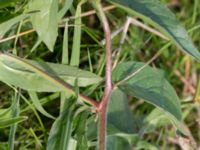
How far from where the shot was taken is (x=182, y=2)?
175 centimetres

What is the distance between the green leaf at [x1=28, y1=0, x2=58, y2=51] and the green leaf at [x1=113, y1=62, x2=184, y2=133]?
0.19m

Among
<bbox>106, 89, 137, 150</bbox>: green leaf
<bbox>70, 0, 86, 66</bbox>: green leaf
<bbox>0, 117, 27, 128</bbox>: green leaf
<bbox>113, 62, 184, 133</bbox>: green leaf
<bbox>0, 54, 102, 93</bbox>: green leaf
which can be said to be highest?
<bbox>70, 0, 86, 66</bbox>: green leaf

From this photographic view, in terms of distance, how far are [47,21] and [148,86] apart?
27 cm

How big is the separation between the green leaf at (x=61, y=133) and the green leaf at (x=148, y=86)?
13 cm

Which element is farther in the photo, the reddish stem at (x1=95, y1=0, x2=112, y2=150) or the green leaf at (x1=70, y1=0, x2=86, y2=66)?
the green leaf at (x1=70, y1=0, x2=86, y2=66)

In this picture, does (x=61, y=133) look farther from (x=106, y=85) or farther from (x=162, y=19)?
(x=162, y=19)

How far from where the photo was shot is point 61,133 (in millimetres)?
1011

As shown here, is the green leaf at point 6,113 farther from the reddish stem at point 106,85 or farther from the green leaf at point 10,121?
the reddish stem at point 106,85

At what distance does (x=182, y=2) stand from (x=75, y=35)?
28.6 inches

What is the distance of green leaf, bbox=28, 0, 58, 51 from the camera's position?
96 cm

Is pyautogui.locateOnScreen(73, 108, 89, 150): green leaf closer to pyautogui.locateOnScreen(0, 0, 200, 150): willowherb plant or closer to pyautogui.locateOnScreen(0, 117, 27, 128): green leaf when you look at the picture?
pyautogui.locateOnScreen(0, 0, 200, 150): willowherb plant

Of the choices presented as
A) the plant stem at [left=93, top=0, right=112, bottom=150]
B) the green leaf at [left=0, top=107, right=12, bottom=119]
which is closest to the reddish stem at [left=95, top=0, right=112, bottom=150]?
the plant stem at [left=93, top=0, right=112, bottom=150]

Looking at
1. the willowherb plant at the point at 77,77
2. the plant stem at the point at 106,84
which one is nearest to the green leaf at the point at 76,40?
the willowherb plant at the point at 77,77

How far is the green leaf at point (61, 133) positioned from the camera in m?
1.00
